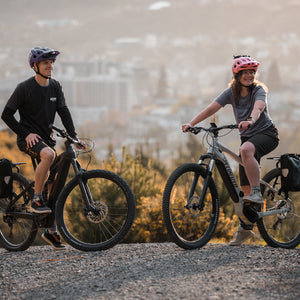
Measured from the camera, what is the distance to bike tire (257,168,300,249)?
486cm

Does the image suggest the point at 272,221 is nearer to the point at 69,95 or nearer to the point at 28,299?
the point at 28,299

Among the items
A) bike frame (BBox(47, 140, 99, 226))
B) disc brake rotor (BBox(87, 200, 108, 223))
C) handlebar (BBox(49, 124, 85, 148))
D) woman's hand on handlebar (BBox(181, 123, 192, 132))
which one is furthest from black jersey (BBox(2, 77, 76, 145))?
woman's hand on handlebar (BBox(181, 123, 192, 132))

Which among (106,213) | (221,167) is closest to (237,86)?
(221,167)

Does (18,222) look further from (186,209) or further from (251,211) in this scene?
(251,211)

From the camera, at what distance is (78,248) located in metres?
4.46

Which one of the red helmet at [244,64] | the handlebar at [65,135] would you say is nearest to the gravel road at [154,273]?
the handlebar at [65,135]

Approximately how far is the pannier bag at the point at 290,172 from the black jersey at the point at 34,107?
2.10 meters

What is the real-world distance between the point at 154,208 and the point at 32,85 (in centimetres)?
268

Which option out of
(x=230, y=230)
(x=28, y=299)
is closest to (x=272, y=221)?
(x=230, y=230)

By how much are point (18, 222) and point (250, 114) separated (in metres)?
2.42

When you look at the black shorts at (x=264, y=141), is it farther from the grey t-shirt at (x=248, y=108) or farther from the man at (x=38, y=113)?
the man at (x=38, y=113)

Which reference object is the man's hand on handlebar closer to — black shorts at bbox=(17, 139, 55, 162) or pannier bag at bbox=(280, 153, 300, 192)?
black shorts at bbox=(17, 139, 55, 162)

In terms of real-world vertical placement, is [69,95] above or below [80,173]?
above

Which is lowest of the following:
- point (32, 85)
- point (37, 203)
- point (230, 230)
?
point (230, 230)
